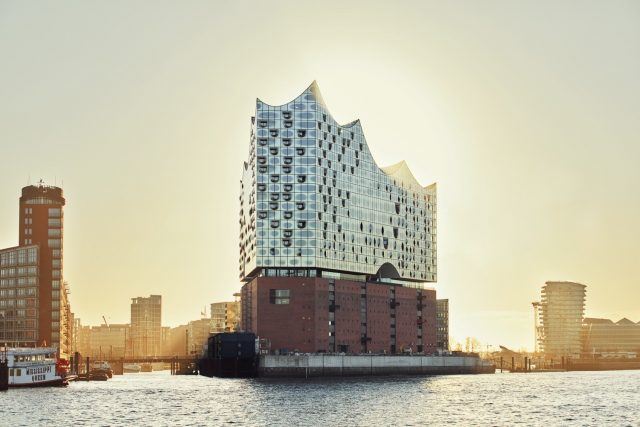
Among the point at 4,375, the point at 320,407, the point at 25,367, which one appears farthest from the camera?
the point at 25,367

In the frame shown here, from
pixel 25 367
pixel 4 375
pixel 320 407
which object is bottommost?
pixel 320 407

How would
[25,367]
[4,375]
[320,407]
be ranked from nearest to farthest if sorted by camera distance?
[320,407] < [4,375] < [25,367]

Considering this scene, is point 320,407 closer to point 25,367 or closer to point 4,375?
point 4,375

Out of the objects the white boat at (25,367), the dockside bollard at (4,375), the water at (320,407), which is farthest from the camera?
the white boat at (25,367)

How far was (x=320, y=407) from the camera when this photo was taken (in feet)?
473

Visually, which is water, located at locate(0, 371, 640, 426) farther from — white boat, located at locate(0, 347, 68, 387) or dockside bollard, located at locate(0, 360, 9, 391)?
white boat, located at locate(0, 347, 68, 387)

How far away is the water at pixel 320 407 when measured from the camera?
416 ft

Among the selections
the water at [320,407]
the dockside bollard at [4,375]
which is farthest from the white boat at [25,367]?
the dockside bollard at [4,375]

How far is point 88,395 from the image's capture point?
183625mm

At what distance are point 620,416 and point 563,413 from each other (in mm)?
6928

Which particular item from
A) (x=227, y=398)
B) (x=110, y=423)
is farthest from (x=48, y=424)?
(x=227, y=398)

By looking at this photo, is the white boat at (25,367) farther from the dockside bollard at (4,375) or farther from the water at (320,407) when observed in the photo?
the dockside bollard at (4,375)

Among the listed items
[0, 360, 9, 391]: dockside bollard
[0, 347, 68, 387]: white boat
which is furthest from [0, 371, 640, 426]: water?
[0, 347, 68, 387]: white boat

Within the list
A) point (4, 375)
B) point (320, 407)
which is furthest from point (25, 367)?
point (320, 407)
